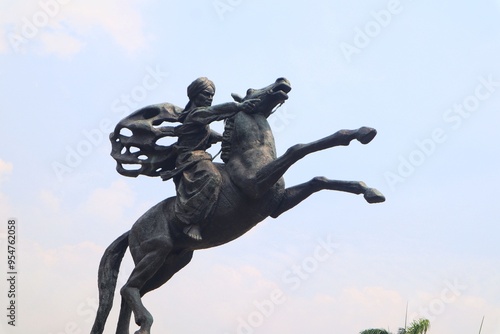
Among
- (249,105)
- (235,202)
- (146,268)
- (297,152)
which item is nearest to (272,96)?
(249,105)

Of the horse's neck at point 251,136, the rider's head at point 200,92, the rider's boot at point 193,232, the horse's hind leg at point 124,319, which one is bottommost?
the horse's hind leg at point 124,319

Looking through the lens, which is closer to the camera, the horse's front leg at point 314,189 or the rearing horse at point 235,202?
the horse's front leg at point 314,189

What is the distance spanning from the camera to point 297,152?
6.76 meters

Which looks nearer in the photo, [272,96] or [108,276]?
[272,96]

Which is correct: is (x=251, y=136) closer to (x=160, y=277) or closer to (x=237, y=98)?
(x=237, y=98)

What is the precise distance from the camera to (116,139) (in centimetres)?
793

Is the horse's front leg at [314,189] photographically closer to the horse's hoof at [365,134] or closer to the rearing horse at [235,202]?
the rearing horse at [235,202]

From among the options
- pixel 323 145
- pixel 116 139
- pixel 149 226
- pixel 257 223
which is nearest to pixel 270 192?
pixel 257 223

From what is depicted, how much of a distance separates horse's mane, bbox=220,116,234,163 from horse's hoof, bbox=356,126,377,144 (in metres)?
1.41

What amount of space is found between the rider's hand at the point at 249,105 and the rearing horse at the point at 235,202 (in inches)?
2.3

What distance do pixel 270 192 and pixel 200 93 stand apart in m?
1.31

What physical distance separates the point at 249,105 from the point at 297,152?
2.70 feet

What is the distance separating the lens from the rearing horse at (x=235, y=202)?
23.0 feet

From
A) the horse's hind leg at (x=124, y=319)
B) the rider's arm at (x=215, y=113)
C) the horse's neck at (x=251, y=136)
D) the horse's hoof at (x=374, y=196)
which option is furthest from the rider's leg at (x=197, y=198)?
the horse's hoof at (x=374, y=196)
